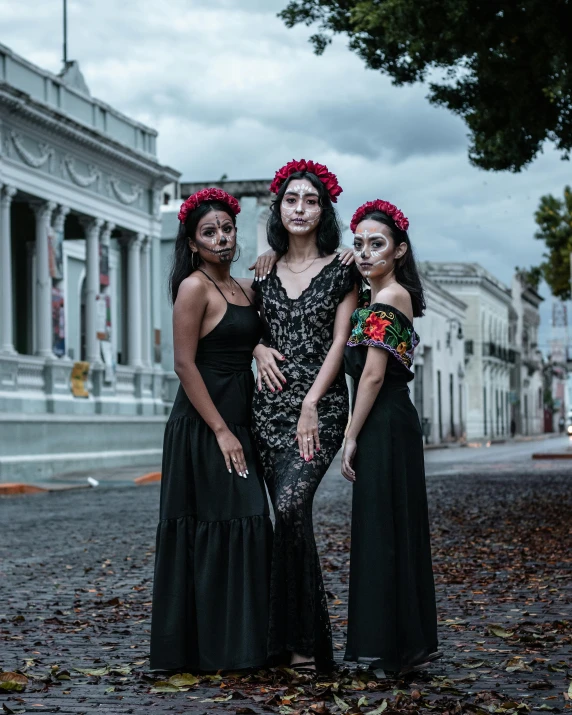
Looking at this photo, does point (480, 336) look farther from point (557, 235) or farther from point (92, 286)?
point (92, 286)

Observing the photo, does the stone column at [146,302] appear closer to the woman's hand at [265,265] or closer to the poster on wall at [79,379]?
the poster on wall at [79,379]

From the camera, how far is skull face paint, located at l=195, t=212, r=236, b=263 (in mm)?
5234

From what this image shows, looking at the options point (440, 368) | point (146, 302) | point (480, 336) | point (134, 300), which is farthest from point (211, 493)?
point (480, 336)

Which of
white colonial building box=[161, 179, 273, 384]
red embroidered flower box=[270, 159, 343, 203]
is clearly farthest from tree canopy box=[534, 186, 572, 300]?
red embroidered flower box=[270, 159, 343, 203]

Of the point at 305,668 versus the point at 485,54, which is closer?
the point at 305,668

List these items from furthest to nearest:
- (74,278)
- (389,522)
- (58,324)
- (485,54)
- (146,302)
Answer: (74,278) → (146,302) → (58,324) → (485,54) → (389,522)

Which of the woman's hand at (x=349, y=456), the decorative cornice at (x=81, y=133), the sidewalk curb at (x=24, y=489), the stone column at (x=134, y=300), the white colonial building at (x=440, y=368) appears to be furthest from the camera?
the white colonial building at (x=440, y=368)

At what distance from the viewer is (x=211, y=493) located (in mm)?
5109

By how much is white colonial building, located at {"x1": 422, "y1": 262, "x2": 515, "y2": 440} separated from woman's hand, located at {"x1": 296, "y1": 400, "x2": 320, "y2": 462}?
63556mm

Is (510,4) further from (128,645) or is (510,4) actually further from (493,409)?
(493,409)

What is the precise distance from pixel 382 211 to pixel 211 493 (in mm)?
1344

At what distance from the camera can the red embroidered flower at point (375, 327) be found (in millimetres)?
4930

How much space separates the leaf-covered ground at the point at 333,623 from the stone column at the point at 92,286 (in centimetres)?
1521

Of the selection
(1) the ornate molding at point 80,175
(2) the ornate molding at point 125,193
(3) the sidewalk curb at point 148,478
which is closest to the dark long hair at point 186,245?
(3) the sidewalk curb at point 148,478
